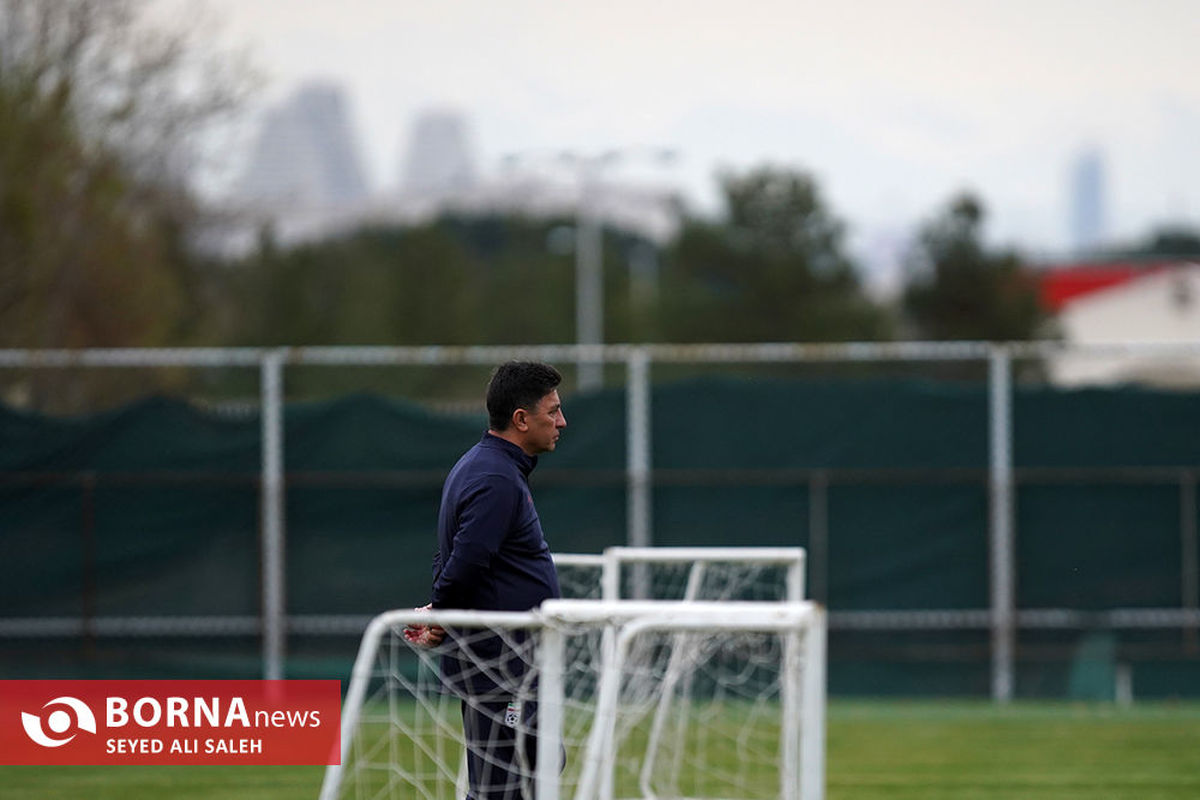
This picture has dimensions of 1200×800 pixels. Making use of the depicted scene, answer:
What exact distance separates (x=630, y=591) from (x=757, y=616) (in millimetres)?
8174

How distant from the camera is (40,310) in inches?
971

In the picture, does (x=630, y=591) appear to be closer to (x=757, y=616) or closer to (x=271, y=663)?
(x=271, y=663)

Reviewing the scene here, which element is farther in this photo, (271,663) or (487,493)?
(271,663)

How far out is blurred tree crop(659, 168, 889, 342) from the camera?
51188mm

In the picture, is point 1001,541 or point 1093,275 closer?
point 1001,541

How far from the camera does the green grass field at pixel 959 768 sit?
10.0 m

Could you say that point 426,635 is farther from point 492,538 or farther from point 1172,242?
point 1172,242

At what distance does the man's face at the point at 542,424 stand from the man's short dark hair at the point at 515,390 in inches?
0.9

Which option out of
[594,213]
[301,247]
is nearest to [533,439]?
[594,213]

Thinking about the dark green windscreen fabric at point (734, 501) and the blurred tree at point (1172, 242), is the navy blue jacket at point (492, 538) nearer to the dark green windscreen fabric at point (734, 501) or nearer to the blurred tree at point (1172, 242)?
the dark green windscreen fabric at point (734, 501)

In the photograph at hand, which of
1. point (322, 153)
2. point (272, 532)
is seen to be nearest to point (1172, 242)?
point (322, 153)

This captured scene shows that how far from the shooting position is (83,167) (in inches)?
883

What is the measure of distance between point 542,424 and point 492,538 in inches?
20.4

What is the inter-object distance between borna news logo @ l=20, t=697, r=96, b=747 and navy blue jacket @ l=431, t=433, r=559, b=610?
18.2 ft
